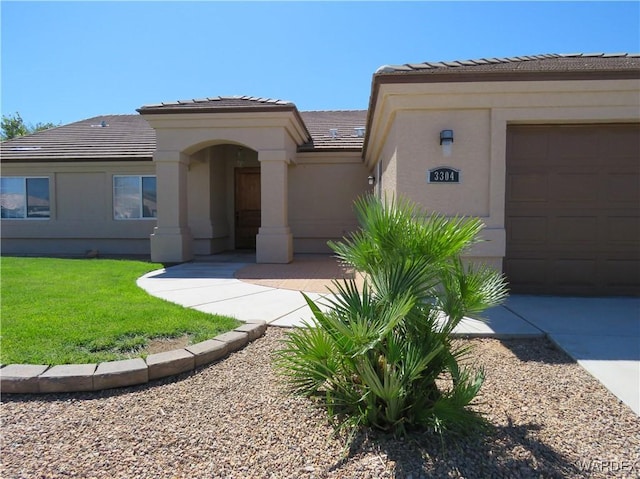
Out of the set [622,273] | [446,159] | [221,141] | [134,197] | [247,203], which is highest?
[221,141]

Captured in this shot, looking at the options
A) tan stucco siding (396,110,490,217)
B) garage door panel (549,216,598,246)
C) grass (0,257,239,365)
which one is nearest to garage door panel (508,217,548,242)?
garage door panel (549,216,598,246)

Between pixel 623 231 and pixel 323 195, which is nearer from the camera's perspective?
pixel 623 231

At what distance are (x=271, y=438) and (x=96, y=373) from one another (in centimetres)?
173

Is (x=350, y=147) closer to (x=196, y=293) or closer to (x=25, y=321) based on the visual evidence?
(x=196, y=293)

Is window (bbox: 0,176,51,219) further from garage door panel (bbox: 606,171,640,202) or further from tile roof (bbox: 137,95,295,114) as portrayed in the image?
garage door panel (bbox: 606,171,640,202)

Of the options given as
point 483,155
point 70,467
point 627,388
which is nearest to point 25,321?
point 70,467

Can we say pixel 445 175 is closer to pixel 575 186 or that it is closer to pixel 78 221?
pixel 575 186

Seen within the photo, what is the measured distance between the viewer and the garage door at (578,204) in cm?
655

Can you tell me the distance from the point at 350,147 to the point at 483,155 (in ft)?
23.5

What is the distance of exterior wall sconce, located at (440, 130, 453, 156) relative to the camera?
20.7ft

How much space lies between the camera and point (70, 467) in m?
2.36

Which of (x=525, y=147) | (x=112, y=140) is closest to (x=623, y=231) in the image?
(x=525, y=147)

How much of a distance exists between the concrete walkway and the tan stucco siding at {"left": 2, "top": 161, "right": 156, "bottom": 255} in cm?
557

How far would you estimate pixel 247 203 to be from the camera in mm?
14664
